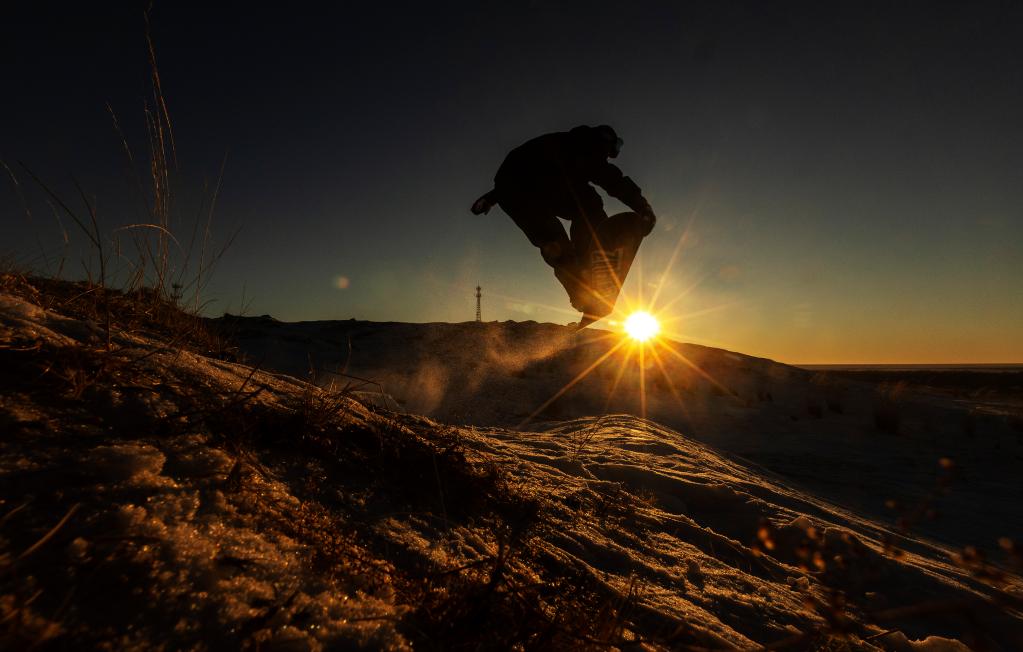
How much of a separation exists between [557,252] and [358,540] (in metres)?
3.71

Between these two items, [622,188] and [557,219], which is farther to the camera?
[557,219]

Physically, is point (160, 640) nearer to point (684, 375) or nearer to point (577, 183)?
point (577, 183)

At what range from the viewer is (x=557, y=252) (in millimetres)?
4371

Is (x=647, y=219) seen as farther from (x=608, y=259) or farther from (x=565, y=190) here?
(x=565, y=190)

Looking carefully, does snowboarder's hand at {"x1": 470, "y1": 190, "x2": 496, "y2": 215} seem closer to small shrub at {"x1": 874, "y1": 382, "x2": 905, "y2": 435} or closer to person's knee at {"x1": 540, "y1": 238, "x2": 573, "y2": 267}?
person's knee at {"x1": 540, "y1": 238, "x2": 573, "y2": 267}

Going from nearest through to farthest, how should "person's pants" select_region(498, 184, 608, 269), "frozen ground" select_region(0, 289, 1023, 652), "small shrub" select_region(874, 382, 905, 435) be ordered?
1. "frozen ground" select_region(0, 289, 1023, 652)
2. "person's pants" select_region(498, 184, 608, 269)
3. "small shrub" select_region(874, 382, 905, 435)

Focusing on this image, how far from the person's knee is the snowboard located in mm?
138

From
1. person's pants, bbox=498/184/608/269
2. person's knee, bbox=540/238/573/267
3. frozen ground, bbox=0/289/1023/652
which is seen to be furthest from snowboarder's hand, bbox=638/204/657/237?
frozen ground, bbox=0/289/1023/652

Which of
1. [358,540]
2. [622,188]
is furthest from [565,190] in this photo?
[358,540]

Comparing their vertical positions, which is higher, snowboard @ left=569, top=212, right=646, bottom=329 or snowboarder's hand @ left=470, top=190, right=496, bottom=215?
snowboarder's hand @ left=470, top=190, right=496, bottom=215

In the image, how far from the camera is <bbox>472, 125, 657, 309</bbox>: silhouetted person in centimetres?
436

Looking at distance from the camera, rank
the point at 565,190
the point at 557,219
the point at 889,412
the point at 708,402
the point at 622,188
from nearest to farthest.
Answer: the point at 622,188 < the point at 565,190 < the point at 557,219 < the point at 889,412 < the point at 708,402

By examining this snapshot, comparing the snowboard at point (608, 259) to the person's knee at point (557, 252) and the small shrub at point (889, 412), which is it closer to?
the person's knee at point (557, 252)


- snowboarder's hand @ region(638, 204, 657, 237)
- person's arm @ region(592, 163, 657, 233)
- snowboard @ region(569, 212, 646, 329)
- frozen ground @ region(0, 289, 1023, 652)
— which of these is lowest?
frozen ground @ region(0, 289, 1023, 652)
